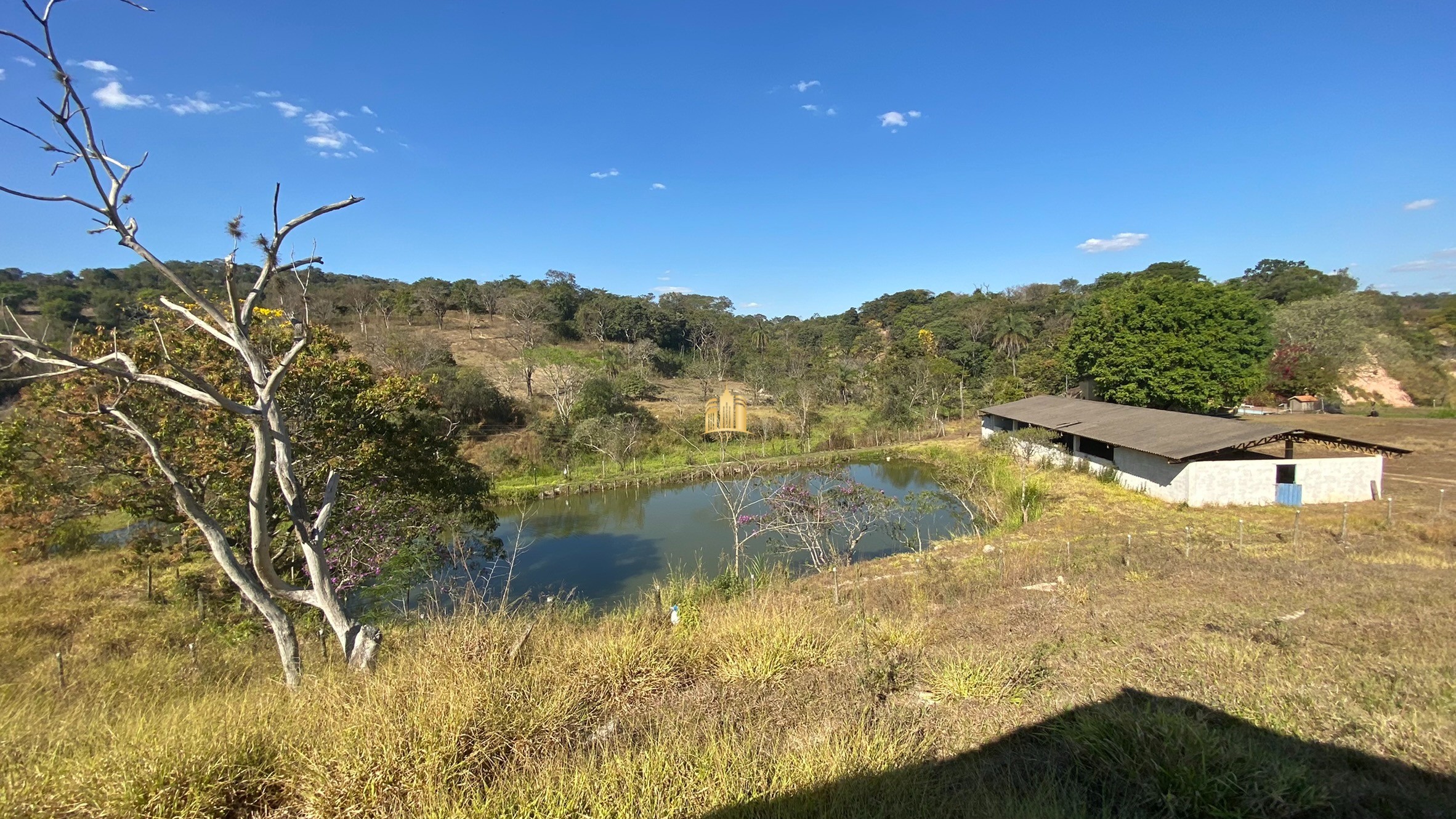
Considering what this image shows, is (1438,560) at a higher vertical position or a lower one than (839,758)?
lower

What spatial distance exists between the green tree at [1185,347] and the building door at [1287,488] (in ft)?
28.8

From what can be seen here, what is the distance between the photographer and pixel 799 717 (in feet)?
10.1

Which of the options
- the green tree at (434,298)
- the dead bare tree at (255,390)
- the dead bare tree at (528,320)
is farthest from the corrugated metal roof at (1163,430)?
the green tree at (434,298)

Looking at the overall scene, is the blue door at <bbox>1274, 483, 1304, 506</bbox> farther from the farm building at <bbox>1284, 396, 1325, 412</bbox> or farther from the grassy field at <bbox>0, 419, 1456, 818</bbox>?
the farm building at <bbox>1284, 396, 1325, 412</bbox>

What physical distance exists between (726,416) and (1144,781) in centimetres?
2070

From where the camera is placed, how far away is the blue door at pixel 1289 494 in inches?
487

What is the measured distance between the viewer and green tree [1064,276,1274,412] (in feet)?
66.3

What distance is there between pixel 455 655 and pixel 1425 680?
17.8ft

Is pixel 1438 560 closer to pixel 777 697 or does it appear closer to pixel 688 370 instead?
pixel 777 697

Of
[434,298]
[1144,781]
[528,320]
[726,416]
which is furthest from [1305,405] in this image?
[434,298]

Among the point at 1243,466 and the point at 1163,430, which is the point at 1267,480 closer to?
the point at 1243,466

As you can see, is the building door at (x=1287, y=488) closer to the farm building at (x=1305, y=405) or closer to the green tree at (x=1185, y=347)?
the green tree at (x=1185, y=347)

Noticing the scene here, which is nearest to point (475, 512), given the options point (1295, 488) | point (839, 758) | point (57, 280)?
point (839, 758)

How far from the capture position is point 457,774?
2426 millimetres
